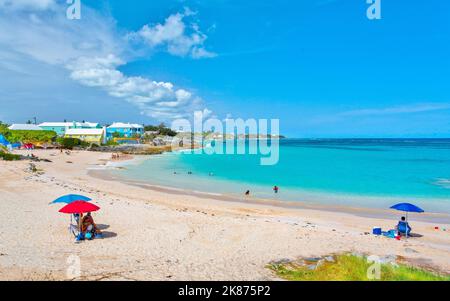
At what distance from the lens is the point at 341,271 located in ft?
28.0

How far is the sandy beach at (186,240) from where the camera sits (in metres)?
8.53

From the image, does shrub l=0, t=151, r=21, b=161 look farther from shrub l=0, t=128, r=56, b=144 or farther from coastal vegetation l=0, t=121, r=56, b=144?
shrub l=0, t=128, r=56, b=144

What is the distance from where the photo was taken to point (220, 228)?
45.3 ft

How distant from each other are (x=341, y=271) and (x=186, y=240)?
18.2 ft

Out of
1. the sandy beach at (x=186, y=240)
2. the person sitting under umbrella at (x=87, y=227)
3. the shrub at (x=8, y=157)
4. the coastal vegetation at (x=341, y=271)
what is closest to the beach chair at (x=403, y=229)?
the sandy beach at (x=186, y=240)

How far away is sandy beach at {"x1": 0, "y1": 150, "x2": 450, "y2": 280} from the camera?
28.0 feet

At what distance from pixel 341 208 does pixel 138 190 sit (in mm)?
15234

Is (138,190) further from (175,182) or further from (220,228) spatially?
(220,228)

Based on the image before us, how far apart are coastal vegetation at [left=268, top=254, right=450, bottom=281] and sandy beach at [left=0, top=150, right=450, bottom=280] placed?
1.90 ft

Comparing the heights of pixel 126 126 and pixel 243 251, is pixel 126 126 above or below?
above

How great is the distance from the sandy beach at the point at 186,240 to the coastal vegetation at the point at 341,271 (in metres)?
0.58

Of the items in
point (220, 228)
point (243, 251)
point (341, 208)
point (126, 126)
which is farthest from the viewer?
point (126, 126)
